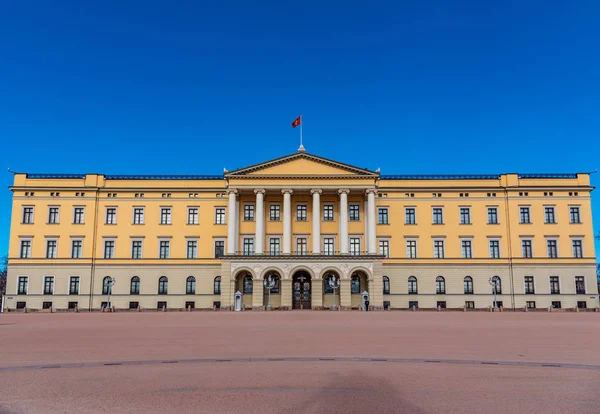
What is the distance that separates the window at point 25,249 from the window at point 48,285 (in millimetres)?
3179

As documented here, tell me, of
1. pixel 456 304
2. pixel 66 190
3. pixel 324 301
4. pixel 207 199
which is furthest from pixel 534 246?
pixel 66 190

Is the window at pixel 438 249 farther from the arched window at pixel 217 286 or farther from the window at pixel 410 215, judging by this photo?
the arched window at pixel 217 286

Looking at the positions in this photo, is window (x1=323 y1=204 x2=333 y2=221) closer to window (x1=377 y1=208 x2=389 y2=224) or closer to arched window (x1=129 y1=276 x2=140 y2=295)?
window (x1=377 y1=208 x2=389 y2=224)

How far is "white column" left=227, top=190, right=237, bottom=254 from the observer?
51594mm

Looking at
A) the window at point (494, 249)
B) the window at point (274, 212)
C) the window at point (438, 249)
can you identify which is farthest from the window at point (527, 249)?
the window at point (274, 212)

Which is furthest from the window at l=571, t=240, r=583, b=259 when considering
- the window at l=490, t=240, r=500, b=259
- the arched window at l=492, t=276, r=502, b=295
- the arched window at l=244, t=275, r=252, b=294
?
the arched window at l=244, t=275, r=252, b=294

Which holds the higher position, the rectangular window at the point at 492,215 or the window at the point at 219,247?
the rectangular window at the point at 492,215

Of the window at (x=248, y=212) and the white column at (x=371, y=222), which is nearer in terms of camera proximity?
the white column at (x=371, y=222)

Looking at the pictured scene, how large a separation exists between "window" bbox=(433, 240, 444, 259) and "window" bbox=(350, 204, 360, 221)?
860cm

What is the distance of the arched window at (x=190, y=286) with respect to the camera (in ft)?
179

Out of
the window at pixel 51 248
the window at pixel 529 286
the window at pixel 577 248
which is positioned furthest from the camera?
the window at pixel 51 248

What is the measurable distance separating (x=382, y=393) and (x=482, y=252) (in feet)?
162

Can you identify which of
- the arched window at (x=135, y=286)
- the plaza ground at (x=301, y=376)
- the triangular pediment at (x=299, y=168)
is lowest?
the plaza ground at (x=301, y=376)

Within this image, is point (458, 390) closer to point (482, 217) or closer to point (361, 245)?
point (361, 245)
